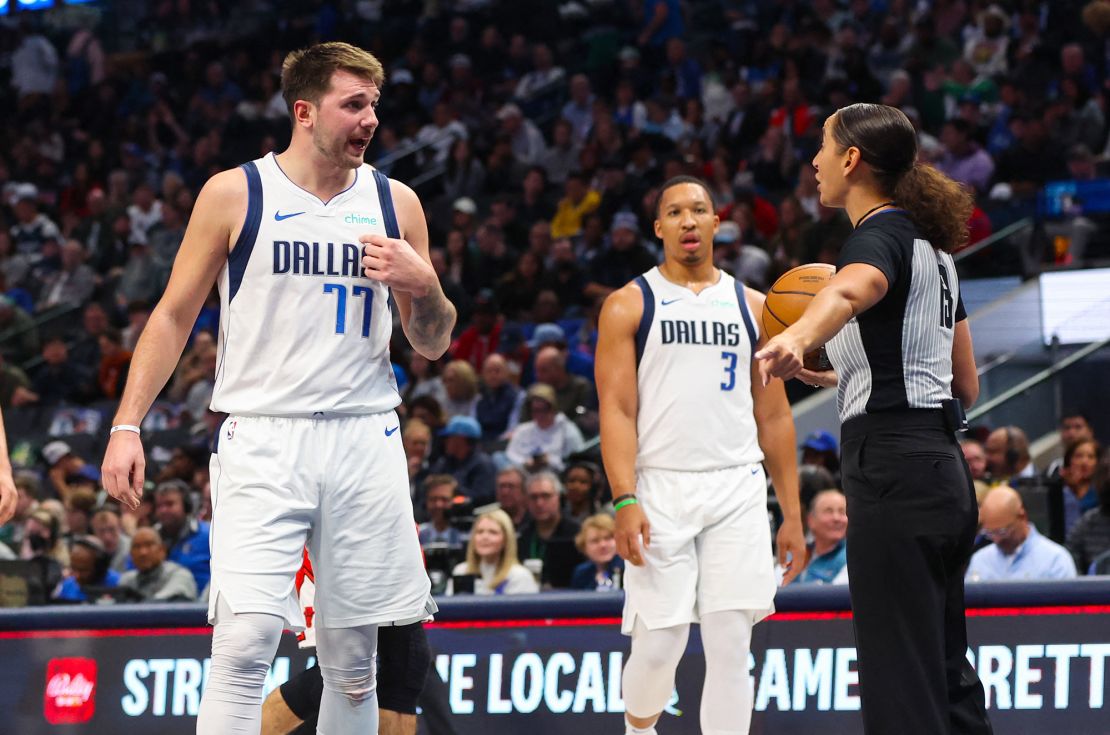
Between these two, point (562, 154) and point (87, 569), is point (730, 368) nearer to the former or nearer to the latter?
point (87, 569)

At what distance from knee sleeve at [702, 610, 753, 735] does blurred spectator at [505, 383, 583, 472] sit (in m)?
5.73

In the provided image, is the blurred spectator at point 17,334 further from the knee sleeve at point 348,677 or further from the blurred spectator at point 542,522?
the knee sleeve at point 348,677

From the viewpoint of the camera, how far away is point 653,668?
248 inches

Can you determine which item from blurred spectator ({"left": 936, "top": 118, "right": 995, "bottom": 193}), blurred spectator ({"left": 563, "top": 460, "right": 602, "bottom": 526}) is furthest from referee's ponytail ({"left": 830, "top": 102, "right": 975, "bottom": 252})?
blurred spectator ({"left": 936, "top": 118, "right": 995, "bottom": 193})

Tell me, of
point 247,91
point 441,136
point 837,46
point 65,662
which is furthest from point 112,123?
point 65,662

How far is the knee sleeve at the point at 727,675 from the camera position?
6172 mm

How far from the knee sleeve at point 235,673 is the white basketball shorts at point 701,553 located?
80.3 inches

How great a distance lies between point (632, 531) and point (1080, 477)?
4631mm

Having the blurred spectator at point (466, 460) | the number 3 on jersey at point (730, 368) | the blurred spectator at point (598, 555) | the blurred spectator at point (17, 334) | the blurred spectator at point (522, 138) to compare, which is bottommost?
the blurred spectator at point (598, 555)

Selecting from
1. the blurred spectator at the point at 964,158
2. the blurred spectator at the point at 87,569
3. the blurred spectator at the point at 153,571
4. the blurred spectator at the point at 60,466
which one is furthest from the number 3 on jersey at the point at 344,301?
the blurred spectator at the point at 964,158

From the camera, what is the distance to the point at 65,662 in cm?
760

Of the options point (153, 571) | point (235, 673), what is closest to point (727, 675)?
point (235, 673)

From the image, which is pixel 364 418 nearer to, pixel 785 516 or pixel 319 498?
pixel 319 498

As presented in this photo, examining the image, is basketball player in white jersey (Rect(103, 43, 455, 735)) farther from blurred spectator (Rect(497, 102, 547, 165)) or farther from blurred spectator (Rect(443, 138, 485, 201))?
blurred spectator (Rect(497, 102, 547, 165))
